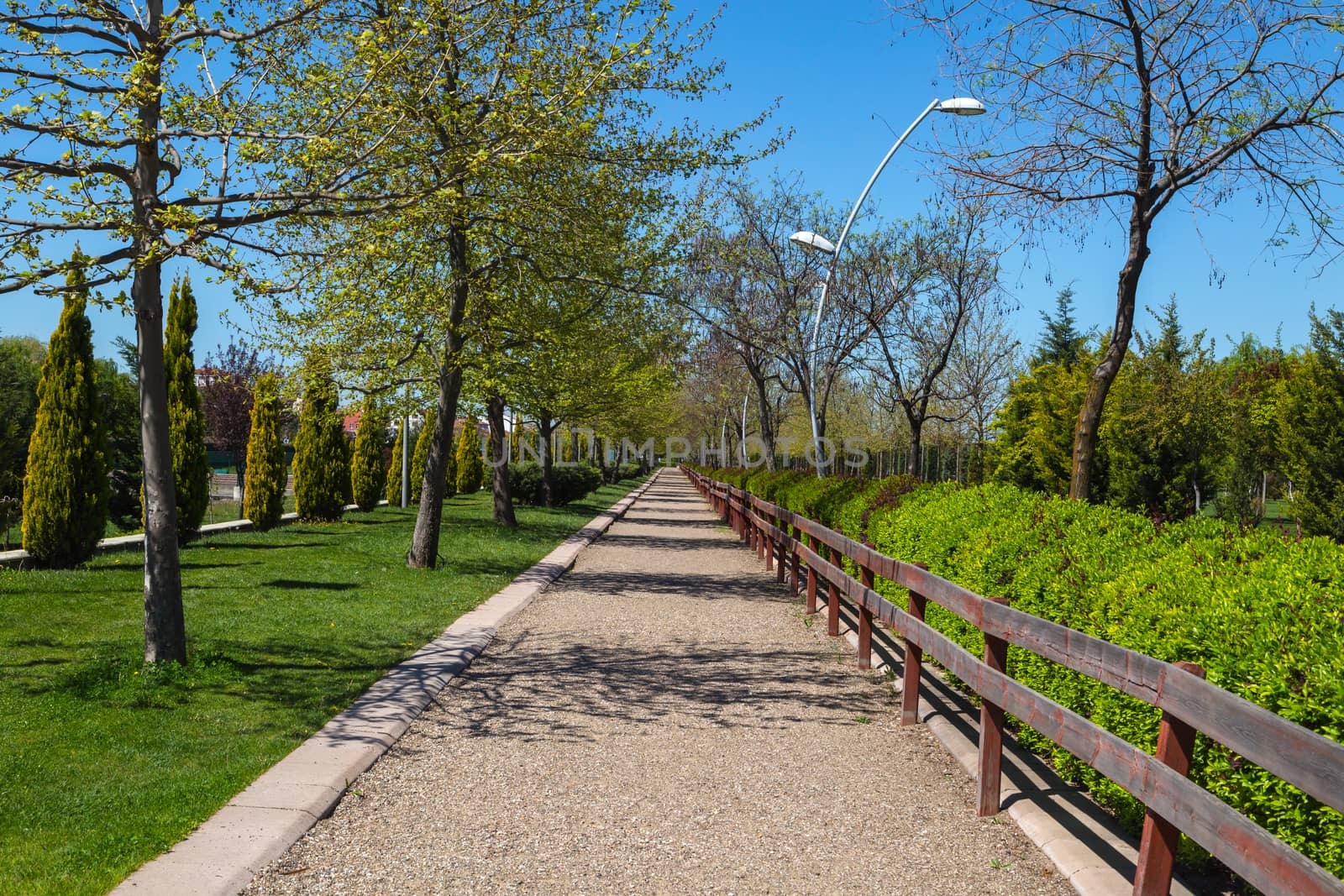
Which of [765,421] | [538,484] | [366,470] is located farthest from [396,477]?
[765,421]

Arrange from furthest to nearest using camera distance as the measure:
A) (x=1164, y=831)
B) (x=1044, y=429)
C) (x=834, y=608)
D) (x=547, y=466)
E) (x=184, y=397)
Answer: (x=547, y=466), (x=1044, y=429), (x=184, y=397), (x=834, y=608), (x=1164, y=831)

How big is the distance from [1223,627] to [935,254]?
886 inches

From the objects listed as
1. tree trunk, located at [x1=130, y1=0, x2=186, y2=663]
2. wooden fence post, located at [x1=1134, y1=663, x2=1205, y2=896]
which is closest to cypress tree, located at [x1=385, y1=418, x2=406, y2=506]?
tree trunk, located at [x1=130, y1=0, x2=186, y2=663]

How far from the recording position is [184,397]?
15867 mm

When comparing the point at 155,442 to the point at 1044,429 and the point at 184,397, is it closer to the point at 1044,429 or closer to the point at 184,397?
the point at 184,397

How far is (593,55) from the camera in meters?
10.7

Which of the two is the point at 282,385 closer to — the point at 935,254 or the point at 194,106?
the point at 194,106

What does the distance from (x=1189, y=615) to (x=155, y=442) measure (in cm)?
640

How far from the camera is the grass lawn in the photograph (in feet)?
14.4

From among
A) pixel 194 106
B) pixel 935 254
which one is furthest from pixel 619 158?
pixel 935 254

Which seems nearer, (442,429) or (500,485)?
(442,429)

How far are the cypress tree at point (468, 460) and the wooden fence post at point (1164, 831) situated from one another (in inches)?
1424

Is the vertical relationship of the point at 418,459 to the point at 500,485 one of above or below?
above

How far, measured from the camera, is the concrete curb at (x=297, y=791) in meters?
3.87
